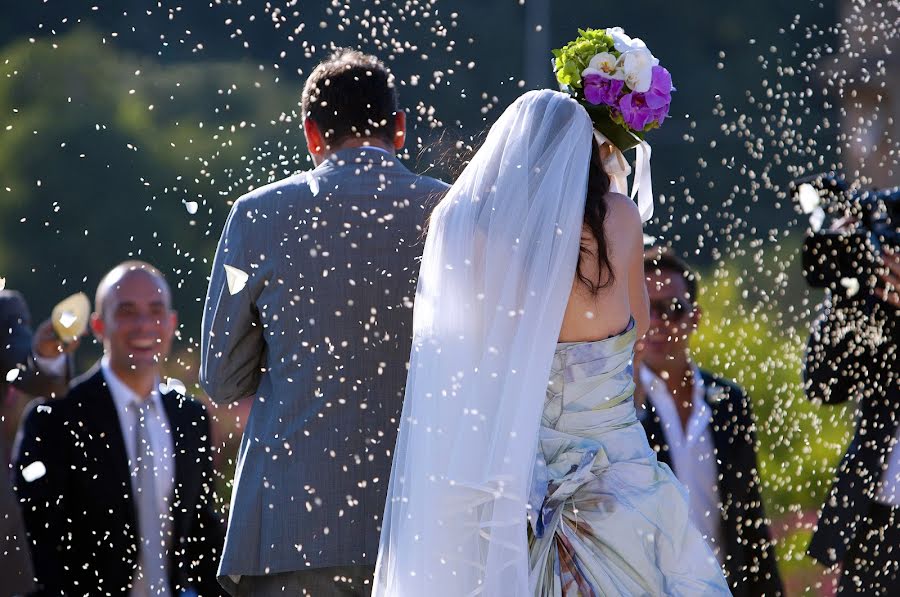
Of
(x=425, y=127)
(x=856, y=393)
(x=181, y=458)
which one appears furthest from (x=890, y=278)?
(x=425, y=127)

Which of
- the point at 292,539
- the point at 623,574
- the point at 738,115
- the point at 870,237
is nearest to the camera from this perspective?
the point at 623,574

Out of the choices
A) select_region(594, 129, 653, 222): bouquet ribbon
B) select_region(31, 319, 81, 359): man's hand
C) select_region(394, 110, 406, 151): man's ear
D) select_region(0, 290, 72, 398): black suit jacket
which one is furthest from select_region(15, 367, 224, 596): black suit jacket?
select_region(594, 129, 653, 222): bouquet ribbon

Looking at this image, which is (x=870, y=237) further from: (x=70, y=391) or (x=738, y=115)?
(x=738, y=115)

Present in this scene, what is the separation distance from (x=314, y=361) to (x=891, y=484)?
83.7 inches

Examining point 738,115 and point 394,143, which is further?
point 738,115

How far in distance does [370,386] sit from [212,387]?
39 cm

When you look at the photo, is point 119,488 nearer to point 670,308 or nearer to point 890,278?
point 670,308

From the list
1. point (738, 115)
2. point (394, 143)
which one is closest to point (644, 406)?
point (394, 143)

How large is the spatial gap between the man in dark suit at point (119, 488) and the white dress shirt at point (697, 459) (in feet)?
5.04

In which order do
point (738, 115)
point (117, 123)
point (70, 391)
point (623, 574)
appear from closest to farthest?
point (623, 574)
point (70, 391)
point (117, 123)
point (738, 115)

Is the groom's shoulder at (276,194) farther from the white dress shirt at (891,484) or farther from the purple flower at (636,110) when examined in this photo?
the white dress shirt at (891,484)

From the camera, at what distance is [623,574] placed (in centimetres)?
301

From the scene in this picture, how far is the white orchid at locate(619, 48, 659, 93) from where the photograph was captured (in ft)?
11.2

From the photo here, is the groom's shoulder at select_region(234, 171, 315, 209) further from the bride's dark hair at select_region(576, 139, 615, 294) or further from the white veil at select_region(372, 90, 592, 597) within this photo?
the bride's dark hair at select_region(576, 139, 615, 294)
